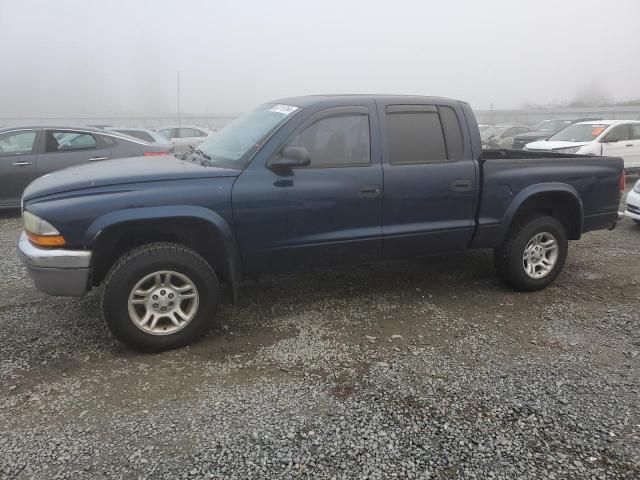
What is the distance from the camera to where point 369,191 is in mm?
3939

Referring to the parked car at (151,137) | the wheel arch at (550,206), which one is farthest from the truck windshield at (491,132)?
the wheel arch at (550,206)

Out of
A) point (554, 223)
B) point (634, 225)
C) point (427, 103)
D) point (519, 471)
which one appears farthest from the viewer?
point (634, 225)

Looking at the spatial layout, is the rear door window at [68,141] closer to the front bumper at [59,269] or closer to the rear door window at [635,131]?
the front bumper at [59,269]

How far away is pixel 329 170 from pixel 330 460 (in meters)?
2.14

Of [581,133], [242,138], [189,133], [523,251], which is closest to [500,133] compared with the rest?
[581,133]

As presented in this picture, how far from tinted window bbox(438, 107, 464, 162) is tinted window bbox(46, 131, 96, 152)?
630cm

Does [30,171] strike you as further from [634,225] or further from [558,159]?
[634,225]

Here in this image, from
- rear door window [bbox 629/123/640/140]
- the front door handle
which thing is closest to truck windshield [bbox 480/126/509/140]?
rear door window [bbox 629/123/640/140]

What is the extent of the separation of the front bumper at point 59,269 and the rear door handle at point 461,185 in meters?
2.88

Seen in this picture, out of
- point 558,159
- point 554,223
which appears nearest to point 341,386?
point 554,223

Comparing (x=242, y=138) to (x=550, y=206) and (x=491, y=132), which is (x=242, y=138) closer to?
(x=550, y=206)

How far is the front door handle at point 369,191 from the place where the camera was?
3916 millimetres

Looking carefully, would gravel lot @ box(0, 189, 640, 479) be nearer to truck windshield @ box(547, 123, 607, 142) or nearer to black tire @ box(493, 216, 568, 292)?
black tire @ box(493, 216, 568, 292)

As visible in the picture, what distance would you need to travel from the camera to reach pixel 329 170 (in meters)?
3.85
